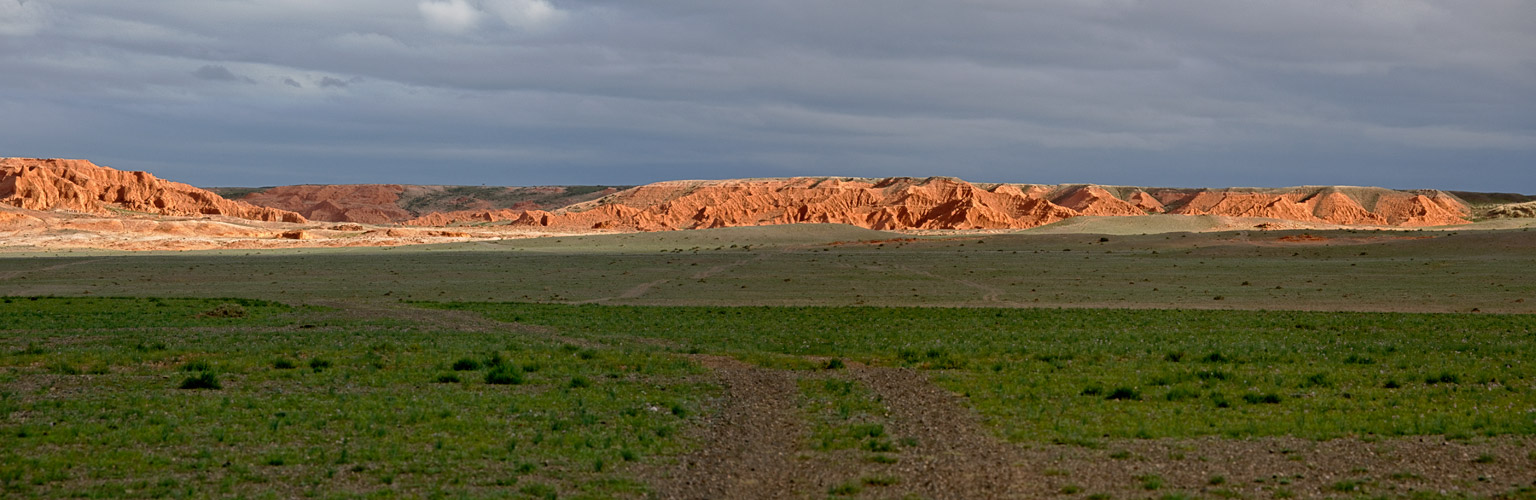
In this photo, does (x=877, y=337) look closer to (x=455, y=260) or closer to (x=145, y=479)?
(x=145, y=479)

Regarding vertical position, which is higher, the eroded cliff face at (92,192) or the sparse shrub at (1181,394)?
the eroded cliff face at (92,192)

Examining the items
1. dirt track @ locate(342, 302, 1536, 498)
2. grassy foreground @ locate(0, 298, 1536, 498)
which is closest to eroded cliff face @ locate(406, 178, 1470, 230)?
grassy foreground @ locate(0, 298, 1536, 498)

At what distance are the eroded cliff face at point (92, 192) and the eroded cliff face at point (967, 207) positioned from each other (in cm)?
5315

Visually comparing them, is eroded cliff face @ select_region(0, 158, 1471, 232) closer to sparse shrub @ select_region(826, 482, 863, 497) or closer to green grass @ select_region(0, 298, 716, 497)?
green grass @ select_region(0, 298, 716, 497)

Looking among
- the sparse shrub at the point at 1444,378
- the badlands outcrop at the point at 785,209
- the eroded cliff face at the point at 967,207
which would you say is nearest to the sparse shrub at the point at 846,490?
the sparse shrub at the point at 1444,378

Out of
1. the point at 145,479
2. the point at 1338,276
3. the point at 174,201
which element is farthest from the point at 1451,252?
the point at 174,201

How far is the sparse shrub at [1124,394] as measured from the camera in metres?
17.0

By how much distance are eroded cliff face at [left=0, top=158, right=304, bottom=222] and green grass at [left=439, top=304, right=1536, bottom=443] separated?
156 m

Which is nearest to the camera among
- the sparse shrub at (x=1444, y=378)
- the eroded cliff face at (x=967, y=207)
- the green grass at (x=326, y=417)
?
the green grass at (x=326, y=417)

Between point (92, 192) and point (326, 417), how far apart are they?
186 metres

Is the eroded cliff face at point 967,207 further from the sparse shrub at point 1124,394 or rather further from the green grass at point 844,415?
the sparse shrub at point 1124,394

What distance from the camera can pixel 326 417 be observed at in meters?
14.8

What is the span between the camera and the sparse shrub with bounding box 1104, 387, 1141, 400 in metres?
17.0

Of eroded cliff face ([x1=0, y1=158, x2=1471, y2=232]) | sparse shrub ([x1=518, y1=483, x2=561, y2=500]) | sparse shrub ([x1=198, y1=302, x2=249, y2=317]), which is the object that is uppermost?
eroded cliff face ([x1=0, y1=158, x2=1471, y2=232])
